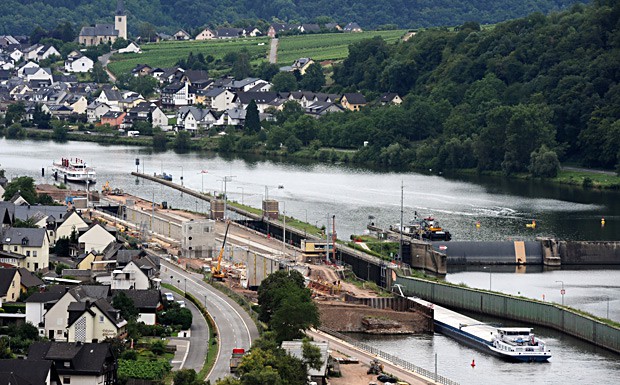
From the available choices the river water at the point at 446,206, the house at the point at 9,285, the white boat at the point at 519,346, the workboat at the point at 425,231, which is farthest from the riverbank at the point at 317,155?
the house at the point at 9,285

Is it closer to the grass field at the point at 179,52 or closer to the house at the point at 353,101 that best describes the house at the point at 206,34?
the grass field at the point at 179,52

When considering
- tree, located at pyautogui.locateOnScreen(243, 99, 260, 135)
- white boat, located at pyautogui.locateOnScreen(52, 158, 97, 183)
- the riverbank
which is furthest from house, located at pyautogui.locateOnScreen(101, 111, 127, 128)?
white boat, located at pyautogui.locateOnScreen(52, 158, 97, 183)

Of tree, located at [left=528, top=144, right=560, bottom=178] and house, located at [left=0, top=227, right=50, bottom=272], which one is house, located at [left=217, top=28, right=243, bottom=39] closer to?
tree, located at [left=528, top=144, right=560, bottom=178]

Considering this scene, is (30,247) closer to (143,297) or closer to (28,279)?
(28,279)

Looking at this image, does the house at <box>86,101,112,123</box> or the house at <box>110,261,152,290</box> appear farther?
the house at <box>86,101,112,123</box>

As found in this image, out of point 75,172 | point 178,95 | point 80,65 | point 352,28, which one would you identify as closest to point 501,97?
point 75,172

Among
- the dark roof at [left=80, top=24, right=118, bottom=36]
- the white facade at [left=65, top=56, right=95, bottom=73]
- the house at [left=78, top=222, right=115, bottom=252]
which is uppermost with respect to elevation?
the dark roof at [left=80, top=24, right=118, bottom=36]

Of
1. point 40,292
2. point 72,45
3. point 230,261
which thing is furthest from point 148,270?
point 72,45
